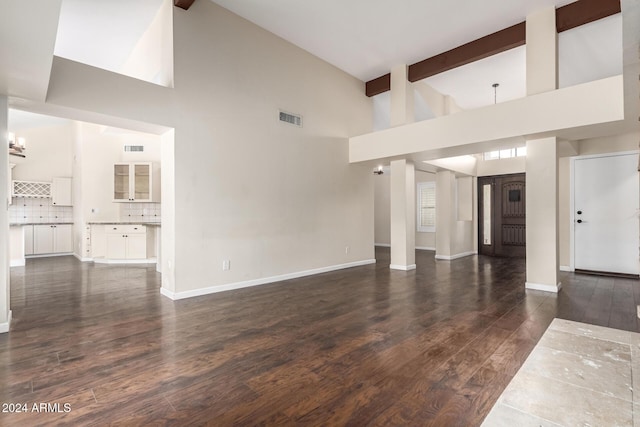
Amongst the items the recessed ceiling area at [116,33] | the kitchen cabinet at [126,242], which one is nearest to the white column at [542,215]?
the recessed ceiling area at [116,33]

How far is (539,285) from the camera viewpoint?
457cm

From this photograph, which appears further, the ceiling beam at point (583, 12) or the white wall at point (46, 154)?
the white wall at point (46, 154)

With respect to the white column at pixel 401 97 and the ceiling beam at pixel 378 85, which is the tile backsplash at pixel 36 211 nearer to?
the ceiling beam at pixel 378 85

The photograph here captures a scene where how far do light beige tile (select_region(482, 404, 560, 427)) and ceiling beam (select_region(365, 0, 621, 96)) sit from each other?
16.8 feet

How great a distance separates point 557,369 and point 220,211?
4121 millimetres

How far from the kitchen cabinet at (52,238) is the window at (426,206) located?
10413mm

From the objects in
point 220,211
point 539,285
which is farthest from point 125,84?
point 539,285

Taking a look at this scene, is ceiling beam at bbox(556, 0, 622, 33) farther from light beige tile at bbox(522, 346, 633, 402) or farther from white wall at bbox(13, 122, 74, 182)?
white wall at bbox(13, 122, 74, 182)

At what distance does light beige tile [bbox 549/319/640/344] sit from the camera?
8.94ft

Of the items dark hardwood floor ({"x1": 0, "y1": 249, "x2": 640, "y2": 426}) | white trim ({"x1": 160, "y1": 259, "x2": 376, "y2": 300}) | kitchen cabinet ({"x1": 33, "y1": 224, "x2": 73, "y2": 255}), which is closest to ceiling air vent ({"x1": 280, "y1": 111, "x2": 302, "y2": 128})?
white trim ({"x1": 160, "y1": 259, "x2": 376, "y2": 300})

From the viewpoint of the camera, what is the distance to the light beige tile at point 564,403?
1.67 metres

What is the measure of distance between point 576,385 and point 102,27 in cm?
705

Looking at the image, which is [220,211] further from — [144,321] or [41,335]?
[41,335]

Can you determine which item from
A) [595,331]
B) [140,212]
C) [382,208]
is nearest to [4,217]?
[595,331]
